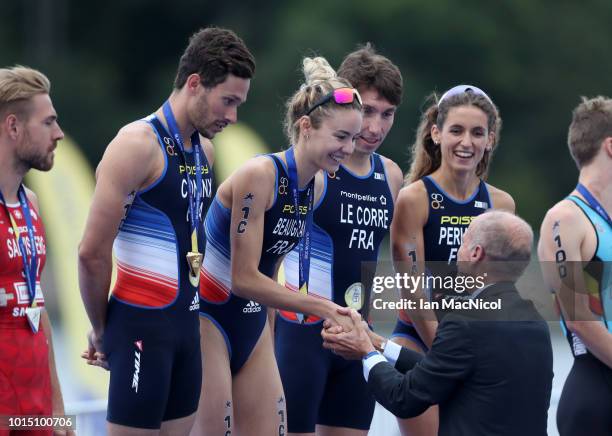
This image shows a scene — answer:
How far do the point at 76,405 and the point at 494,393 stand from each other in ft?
10.3

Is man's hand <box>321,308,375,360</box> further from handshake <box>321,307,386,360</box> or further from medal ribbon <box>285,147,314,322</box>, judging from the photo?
medal ribbon <box>285,147,314,322</box>

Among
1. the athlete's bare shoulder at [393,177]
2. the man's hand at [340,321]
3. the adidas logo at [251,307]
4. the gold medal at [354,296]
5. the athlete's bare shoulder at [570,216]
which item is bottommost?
the man's hand at [340,321]

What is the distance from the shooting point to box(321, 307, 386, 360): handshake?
5.04 metres

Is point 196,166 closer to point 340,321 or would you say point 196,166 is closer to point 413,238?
point 340,321

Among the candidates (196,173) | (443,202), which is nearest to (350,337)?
(196,173)

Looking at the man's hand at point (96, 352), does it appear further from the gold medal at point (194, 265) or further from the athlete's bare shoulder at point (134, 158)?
the athlete's bare shoulder at point (134, 158)

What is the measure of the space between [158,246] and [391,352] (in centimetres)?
115

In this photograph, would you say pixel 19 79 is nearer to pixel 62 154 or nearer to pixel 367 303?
pixel 367 303

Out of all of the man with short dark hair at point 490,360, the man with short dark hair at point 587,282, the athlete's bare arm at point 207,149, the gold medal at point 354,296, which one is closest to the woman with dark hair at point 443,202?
the gold medal at point 354,296

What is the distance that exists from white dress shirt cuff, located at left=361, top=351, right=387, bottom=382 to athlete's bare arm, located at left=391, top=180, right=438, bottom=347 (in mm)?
1140

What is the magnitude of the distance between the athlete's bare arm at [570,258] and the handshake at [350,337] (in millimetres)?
870

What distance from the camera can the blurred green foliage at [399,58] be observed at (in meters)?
25.2

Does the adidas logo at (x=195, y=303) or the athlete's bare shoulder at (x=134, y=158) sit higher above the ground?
the athlete's bare shoulder at (x=134, y=158)

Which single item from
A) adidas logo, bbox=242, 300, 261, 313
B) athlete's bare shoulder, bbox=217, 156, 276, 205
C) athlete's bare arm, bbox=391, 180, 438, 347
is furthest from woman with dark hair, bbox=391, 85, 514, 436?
athlete's bare shoulder, bbox=217, 156, 276, 205
